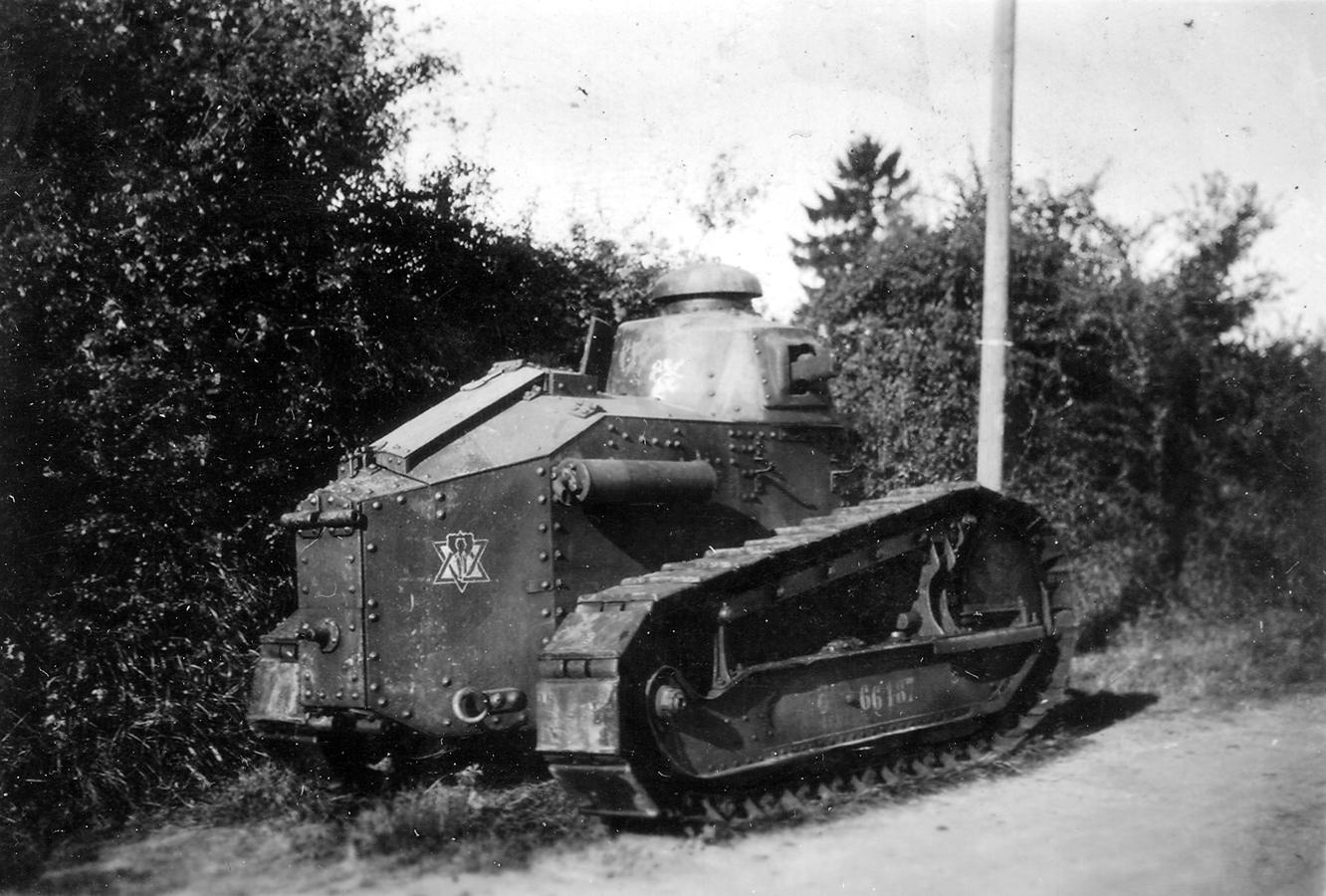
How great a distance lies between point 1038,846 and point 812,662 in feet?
5.18

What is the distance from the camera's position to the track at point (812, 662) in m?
6.12

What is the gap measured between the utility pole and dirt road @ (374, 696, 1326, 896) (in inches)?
108

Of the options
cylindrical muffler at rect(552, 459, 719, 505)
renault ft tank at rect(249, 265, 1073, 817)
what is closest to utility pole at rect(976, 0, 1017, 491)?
renault ft tank at rect(249, 265, 1073, 817)

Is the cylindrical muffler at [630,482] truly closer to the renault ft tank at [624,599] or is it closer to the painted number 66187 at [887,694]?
the renault ft tank at [624,599]

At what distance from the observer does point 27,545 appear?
25.3 ft

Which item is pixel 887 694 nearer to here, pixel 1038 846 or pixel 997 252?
pixel 1038 846


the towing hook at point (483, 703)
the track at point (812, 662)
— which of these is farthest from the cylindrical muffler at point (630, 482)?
the towing hook at point (483, 703)

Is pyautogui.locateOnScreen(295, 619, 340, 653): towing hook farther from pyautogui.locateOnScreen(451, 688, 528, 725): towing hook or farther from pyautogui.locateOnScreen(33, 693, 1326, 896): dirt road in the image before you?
pyautogui.locateOnScreen(33, 693, 1326, 896): dirt road

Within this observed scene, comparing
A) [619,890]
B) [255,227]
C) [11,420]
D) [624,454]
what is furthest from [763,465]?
[11,420]

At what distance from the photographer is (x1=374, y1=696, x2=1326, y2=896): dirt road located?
5.71 meters

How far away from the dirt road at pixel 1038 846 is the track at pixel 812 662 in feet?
1.21

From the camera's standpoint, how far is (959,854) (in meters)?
6.19

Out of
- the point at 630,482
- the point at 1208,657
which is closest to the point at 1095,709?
the point at 1208,657

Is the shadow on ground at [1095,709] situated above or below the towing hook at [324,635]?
below
